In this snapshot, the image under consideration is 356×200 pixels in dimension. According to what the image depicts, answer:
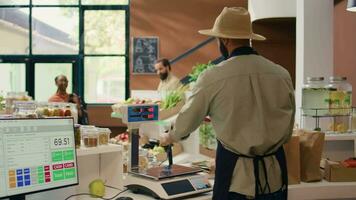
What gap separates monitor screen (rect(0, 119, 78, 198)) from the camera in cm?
181

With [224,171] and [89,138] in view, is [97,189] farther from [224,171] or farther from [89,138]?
[224,171]

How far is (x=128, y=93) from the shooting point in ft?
28.4

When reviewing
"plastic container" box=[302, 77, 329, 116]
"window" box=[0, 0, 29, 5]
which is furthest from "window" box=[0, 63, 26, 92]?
"plastic container" box=[302, 77, 329, 116]

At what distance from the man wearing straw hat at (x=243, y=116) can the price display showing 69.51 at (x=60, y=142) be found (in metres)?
0.47

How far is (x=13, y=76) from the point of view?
8.73 meters

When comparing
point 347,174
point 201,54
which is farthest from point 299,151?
point 201,54

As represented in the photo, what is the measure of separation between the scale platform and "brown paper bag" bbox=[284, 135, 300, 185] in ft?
1.69

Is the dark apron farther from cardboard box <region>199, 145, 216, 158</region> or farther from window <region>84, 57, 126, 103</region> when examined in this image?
window <region>84, 57, 126, 103</region>

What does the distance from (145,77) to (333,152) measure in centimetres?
566

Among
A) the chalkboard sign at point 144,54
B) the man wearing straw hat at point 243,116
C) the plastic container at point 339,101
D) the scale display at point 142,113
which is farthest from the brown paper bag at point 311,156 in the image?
the chalkboard sign at point 144,54

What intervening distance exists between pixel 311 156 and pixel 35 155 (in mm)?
1529

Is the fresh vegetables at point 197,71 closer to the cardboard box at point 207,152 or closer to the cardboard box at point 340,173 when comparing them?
the cardboard box at point 207,152

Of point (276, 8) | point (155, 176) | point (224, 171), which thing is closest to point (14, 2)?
point (276, 8)

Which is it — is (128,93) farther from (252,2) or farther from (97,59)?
(252,2)
